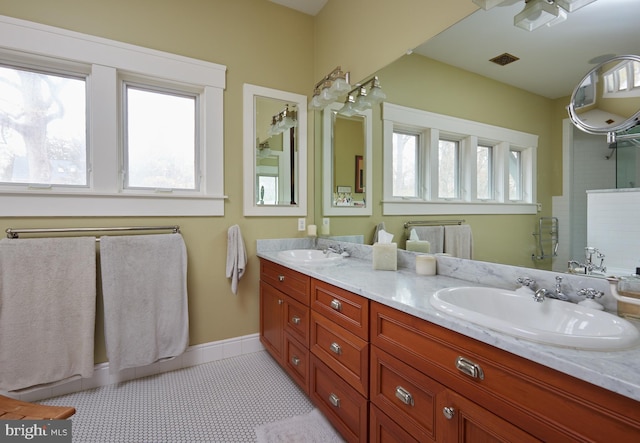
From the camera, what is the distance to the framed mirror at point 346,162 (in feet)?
7.08

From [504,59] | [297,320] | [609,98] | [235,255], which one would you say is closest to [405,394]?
[297,320]

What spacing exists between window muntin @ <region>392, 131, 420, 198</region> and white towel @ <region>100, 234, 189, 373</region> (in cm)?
155

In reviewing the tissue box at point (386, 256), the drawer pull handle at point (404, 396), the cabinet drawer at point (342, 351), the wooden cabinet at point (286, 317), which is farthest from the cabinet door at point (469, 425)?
the wooden cabinet at point (286, 317)

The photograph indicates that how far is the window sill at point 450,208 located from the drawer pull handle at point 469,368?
766 millimetres

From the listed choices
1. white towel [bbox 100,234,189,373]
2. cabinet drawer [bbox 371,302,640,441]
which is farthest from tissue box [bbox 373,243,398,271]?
white towel [bbox 100,234,189,373]

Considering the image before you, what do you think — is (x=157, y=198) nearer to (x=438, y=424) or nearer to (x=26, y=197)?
(x=26, y=197)

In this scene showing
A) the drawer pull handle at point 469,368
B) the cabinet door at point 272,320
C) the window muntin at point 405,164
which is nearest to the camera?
the drawer pull handle at point 469,368

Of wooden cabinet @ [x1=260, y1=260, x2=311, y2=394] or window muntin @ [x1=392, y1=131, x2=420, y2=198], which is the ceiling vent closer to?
window muntin @ [x1=392, y1=131, x2=420, y2=198]

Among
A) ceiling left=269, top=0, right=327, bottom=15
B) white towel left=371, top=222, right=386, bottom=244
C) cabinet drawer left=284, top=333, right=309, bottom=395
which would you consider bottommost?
cabinet drawer left=284, top=333, right=309, bottom=395

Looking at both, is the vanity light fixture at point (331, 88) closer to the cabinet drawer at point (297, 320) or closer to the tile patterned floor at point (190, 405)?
the cabinet drawer at point (297, 320)

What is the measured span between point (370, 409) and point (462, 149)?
1294 mm

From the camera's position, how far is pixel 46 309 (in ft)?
5.90

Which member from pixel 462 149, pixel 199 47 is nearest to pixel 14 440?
pixel 462 149

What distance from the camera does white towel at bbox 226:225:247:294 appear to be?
2320mm
